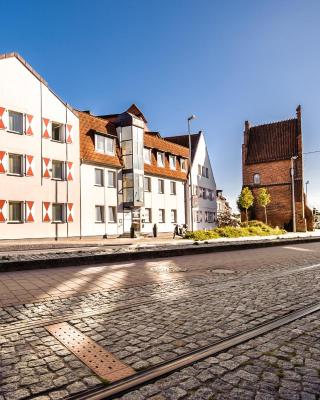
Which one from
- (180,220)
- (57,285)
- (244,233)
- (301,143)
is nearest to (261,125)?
(301,143)

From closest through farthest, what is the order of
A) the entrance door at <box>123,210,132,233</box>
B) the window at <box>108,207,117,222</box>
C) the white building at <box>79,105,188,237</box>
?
1. the white building at <box>79,105,188,237</box>
2. the window at <box>108,207,117,222</box>
3. the entrance door at <box>123,210,132,233</box>

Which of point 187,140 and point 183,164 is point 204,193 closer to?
point 183,164

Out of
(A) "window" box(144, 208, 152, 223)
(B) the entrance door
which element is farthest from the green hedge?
(A) "window" box(144, 208, 152, 223)

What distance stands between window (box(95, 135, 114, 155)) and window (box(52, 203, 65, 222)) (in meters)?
6.09

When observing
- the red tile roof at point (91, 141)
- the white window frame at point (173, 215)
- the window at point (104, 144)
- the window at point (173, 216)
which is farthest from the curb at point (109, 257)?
the window at point (173, 216)

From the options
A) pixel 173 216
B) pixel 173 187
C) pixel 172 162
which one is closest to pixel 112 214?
pixel 173 216

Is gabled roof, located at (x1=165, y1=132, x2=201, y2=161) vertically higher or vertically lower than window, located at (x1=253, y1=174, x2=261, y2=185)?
higher

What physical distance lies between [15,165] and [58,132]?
15.5 ft

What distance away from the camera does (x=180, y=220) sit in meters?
38.9

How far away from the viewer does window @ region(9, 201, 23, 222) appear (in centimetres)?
2332

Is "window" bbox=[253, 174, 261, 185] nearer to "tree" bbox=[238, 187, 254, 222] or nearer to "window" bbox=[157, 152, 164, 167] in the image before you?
"tree" bbox=[238, 187, 254, 222]

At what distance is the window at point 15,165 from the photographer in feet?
77.1

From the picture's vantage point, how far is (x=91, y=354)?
3.55 m

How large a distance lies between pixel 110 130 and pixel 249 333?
28968mm
